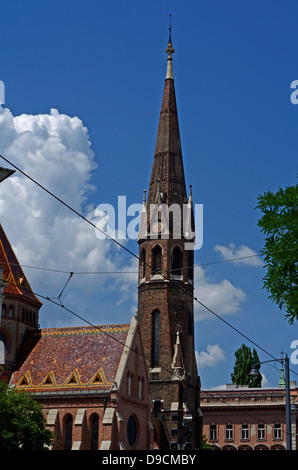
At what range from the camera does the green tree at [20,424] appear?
44.6 metres

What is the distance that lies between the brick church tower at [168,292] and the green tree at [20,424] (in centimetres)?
1637

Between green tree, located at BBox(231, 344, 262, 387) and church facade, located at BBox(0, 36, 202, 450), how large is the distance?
82.5 ft

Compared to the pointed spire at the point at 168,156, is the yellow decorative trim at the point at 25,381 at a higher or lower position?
lower

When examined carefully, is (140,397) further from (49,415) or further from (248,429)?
(248,429)

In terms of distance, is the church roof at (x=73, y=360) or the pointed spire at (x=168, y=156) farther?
the pointed spire at (x=168, y=156)

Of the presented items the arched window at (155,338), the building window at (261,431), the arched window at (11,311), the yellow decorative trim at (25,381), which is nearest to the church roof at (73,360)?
the yellow decorative trim at (25,381)

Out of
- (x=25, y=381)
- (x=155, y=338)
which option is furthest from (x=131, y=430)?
(x=155, y=338)

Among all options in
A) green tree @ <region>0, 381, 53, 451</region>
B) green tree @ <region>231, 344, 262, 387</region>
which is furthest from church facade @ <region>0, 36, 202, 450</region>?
green tree @ <region>231, 344, 262, 387</region>

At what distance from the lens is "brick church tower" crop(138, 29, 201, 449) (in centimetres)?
6394

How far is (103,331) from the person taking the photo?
57.3 metres

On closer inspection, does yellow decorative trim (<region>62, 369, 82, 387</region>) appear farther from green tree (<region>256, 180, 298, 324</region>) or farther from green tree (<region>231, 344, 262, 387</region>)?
green tree (<region>231, 344, 262, 387</region>)

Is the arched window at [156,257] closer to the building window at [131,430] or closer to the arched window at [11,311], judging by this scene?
the arched window at [11,311]

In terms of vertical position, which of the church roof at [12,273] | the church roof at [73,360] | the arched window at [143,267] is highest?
the arched window at [143,267]
